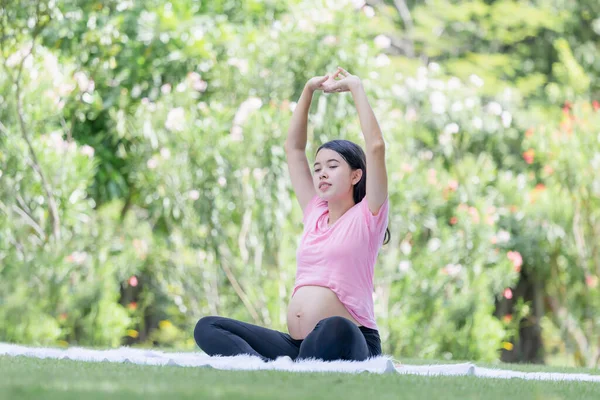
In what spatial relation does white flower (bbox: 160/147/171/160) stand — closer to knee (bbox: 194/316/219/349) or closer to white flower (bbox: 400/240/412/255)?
white flower (bbox: 400/240/412/255)

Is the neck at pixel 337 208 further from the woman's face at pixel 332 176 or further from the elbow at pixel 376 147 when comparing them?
the elbow at pixel 376 147

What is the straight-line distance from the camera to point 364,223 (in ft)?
12.5

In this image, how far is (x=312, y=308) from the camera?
3.73 m

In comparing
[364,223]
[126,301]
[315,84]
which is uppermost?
[315,84]

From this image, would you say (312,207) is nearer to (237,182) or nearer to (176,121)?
(237,182)

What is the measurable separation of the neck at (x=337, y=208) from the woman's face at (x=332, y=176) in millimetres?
26

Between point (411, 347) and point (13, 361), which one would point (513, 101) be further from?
point (13, 361)

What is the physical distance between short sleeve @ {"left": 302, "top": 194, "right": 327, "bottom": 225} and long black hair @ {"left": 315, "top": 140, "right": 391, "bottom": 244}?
0.55 feet

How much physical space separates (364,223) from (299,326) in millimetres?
491

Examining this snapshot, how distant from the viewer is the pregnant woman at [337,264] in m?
3.73

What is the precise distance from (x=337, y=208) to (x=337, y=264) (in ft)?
0.98

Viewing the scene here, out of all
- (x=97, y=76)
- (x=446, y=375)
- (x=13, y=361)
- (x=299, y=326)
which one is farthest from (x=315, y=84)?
(x=97, y=76)

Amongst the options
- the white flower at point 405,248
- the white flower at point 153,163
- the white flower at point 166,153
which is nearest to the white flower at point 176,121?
the white flower at point 166,153

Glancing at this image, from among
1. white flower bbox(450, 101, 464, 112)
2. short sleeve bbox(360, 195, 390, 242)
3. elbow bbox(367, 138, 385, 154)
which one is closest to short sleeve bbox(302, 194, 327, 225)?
short sleeve bbox(360, 195, 390, 242)
